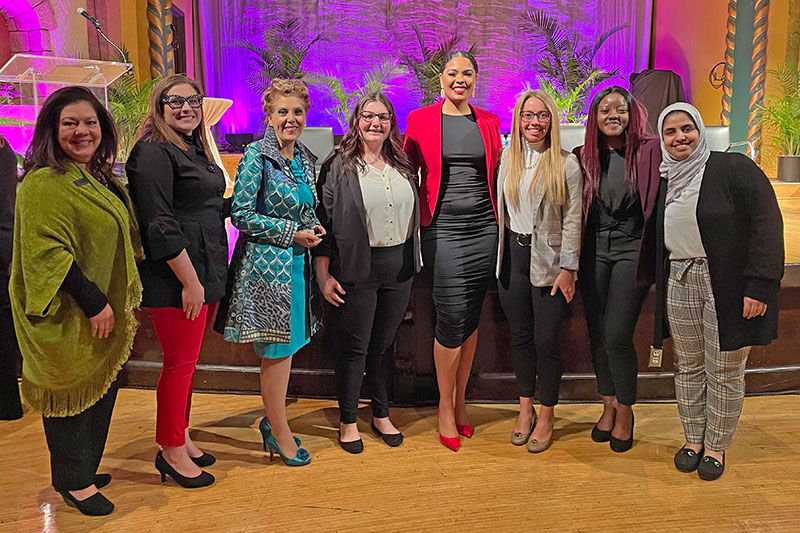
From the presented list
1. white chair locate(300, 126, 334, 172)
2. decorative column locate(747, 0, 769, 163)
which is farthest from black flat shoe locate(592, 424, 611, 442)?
decorative column locate(747, 0, 769, 163)

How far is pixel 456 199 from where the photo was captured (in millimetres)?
2738

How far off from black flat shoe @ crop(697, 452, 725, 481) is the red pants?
179 cm

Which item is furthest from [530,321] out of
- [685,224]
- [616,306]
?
Answer: [685,224]

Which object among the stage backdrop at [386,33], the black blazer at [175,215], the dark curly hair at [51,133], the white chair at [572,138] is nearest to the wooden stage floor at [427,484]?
the black blazer at [175,215]

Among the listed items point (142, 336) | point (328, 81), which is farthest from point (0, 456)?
point (328, 81)

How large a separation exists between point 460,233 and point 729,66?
7.75 metres

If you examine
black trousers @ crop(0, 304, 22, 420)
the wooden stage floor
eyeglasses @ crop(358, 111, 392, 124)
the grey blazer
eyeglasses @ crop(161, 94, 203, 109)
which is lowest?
the wooden stage floor

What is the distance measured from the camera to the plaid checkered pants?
2.50 m

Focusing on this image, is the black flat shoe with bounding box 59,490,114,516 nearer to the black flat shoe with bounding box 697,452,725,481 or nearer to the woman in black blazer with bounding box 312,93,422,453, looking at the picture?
the woman in black blazer with bounding box 312,93,422,453

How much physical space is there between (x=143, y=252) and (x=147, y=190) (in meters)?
0.23

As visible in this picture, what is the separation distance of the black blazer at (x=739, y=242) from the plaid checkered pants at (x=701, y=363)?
0.05 m

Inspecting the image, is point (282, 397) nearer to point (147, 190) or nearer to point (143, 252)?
point (143, 252)

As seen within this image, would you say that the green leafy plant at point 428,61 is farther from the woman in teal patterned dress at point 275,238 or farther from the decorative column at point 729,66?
the woman in teal patterned dress at point 275,238

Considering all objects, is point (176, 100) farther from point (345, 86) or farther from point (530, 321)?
point (345, 86)
